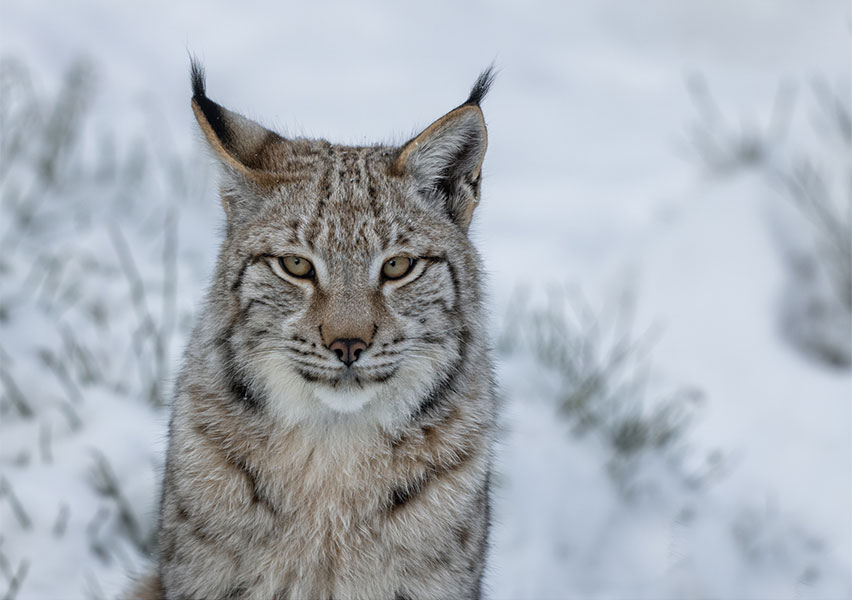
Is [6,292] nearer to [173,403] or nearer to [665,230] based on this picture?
[173,403]

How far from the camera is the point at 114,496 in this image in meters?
4.42

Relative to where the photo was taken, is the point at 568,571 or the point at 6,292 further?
the point at 6,292

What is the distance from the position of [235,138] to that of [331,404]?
36.0 inches

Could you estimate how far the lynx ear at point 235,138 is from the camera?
314 cm

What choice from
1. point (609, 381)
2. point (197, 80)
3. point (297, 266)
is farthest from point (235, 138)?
point (609, 381)

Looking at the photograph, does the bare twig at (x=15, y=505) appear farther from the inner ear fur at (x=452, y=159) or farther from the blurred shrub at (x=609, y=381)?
the blurred shrub at (x=609, y=381)

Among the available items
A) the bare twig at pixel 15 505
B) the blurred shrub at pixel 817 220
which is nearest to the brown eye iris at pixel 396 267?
the bare twig at pixel 15 505

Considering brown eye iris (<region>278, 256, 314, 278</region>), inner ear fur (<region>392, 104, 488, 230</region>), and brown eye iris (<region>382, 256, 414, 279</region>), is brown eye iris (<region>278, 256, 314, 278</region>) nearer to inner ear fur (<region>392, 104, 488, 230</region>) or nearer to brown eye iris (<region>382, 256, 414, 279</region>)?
brown eye iris (<region>382, 256, 414, 279</region>)

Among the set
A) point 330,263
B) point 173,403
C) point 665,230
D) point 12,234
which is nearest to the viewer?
point 330,263

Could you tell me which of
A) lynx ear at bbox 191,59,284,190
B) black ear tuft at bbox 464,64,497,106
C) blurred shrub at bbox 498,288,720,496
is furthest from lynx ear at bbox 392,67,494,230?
blurred shrub at bbox 498,288,720,496

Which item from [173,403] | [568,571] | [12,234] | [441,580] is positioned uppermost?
[12,234]

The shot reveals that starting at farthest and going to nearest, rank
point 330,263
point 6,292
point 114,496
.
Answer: point 6,292
point 114,496
point 330,263

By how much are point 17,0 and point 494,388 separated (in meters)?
5.83

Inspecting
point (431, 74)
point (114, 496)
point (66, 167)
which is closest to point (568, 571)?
point (114, 496)
